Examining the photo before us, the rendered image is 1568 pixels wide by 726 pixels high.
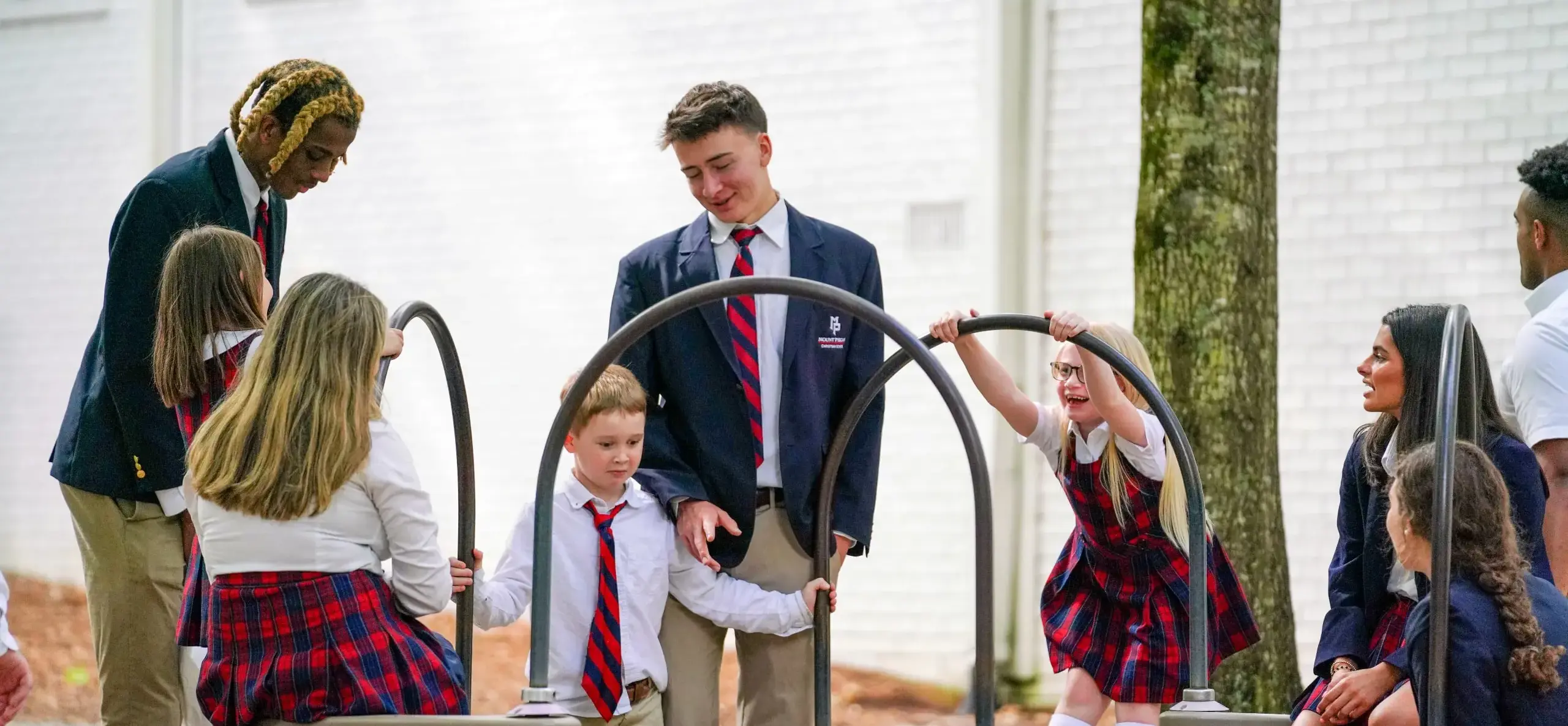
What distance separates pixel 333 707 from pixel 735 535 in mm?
941

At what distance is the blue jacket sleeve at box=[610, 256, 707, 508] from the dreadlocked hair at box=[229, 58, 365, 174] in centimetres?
68

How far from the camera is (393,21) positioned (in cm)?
745

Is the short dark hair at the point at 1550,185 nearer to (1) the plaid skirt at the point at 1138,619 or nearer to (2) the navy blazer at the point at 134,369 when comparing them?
(1) the plaid skirt at the point at 1138,619

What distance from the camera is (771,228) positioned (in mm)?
3363

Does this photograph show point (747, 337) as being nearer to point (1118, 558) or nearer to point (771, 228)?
point (771, 228)

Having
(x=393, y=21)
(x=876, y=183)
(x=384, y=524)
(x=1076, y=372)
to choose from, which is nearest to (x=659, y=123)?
(x=876, y=183)

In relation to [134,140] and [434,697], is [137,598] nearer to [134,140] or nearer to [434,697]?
[434,697]

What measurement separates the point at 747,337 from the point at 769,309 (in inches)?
3.8

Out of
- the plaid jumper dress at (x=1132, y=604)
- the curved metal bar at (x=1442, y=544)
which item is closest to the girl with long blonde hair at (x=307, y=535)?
the plaid jumper dress at (x=1132, y=604)

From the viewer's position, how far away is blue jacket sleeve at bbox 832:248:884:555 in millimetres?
3418

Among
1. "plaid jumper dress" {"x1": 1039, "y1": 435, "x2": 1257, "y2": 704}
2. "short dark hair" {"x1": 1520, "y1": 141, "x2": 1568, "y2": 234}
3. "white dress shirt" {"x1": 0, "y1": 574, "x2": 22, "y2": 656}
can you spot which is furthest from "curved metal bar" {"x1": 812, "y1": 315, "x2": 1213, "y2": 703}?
"white dress shirt" {"x1": 0, "y1": 574, "x2": 22, "y2": 656}

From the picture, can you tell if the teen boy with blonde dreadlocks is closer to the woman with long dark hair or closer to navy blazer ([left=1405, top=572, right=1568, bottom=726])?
the woman with long dark hair

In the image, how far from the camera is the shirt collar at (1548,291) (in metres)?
3.71

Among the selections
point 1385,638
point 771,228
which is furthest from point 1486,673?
point 771,228
